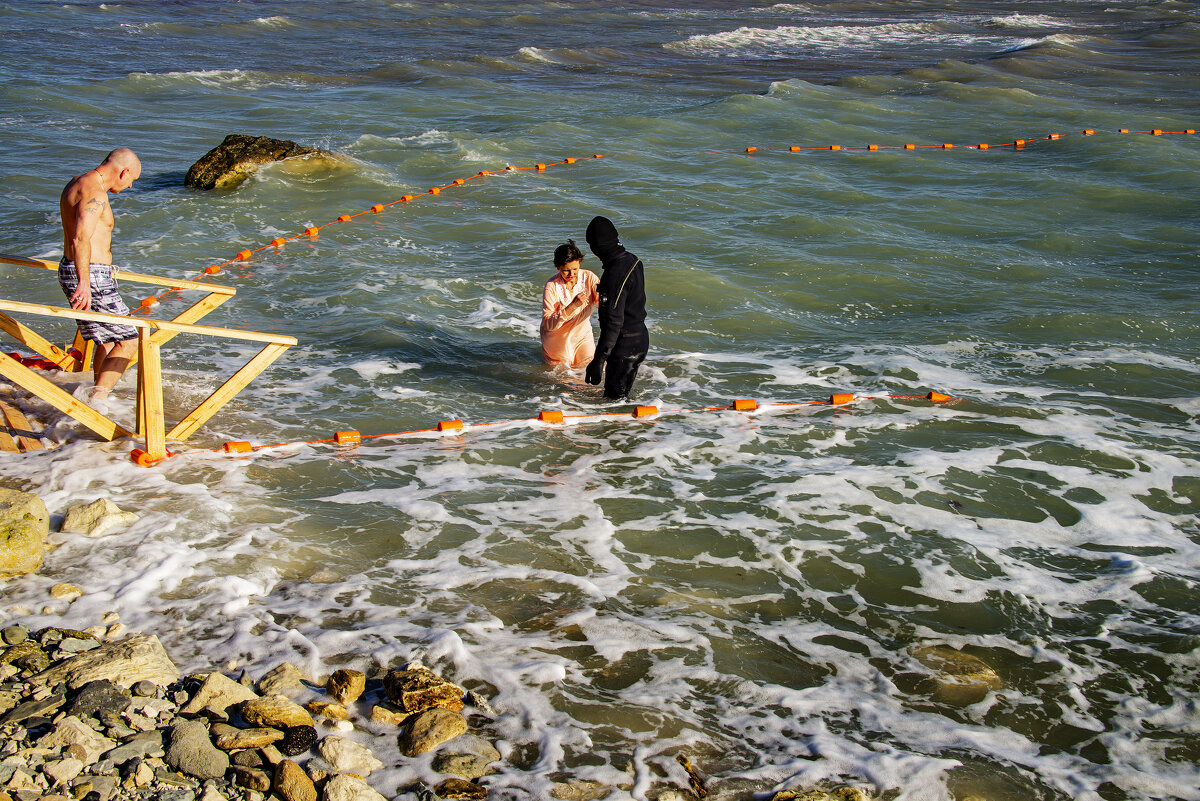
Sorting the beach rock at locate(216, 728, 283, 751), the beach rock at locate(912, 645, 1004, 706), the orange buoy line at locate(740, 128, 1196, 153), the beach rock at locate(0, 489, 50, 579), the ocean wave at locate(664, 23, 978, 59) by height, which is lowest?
the beach rock at locate(912, 645, 1004, 706)

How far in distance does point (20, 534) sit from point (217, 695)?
1651 mm

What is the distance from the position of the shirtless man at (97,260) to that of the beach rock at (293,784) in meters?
3.99

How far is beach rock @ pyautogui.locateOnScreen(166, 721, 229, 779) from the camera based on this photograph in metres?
3.53

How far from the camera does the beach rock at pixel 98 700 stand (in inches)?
145

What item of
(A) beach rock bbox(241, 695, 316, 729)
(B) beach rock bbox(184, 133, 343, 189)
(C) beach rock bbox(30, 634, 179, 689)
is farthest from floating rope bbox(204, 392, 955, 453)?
(B) beach rock bbox(184, 133, 343, 189)

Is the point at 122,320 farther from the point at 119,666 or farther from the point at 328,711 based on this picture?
the point at 328,711

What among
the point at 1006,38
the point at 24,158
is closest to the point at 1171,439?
the point at 24,158

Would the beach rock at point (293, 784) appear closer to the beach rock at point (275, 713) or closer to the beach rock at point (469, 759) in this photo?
the beach rock at point (275, 713)

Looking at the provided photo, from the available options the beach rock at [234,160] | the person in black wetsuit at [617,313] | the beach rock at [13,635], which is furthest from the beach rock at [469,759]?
the beach rock at [234,160]

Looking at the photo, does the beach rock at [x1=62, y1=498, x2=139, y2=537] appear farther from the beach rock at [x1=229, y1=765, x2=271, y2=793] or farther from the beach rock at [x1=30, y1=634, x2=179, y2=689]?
the beach rock at [x1=229, y1=765, x2=271, y2=793]

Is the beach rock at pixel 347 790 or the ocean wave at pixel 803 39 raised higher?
the ocean wave at pixel 803 39

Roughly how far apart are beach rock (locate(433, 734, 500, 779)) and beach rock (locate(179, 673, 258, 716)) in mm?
863

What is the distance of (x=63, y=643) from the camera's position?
4.16 meters

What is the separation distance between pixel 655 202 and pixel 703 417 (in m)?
7.34
